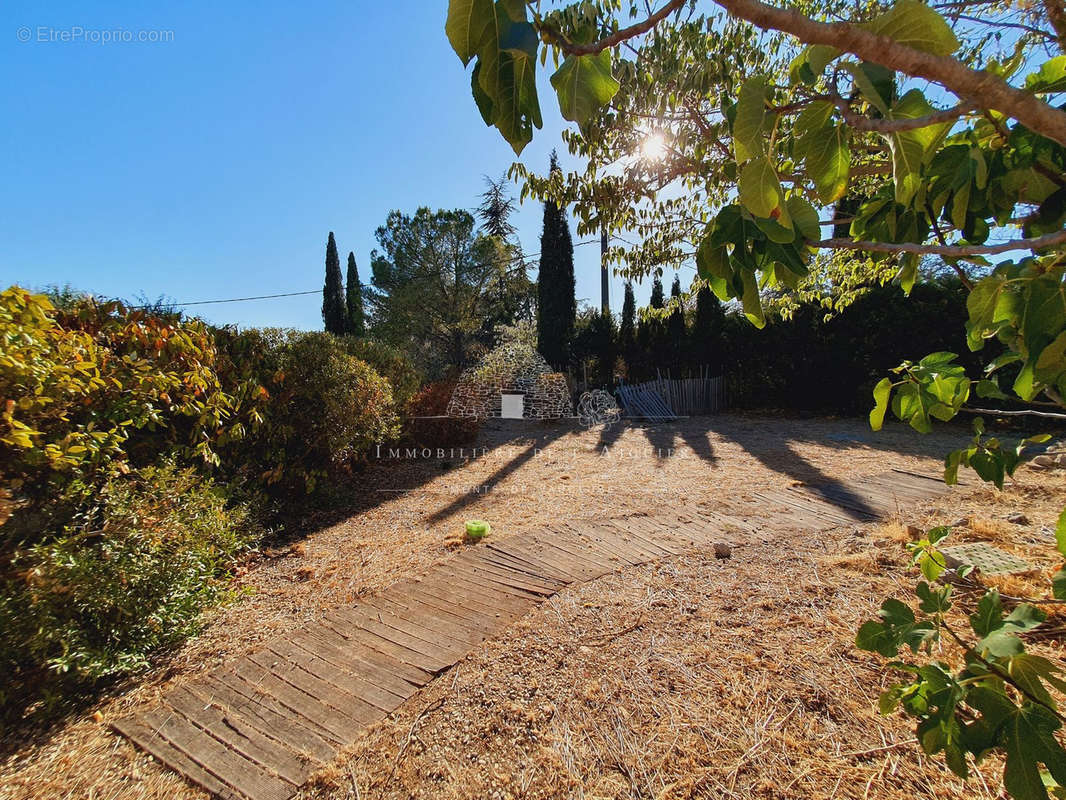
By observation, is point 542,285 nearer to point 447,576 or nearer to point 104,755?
point 447,576

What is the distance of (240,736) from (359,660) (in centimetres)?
49

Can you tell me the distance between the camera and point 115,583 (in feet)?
6.47

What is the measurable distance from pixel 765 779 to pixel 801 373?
1016cm

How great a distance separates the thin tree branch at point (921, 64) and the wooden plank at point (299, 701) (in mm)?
2295

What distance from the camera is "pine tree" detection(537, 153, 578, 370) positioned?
12562 millimetres

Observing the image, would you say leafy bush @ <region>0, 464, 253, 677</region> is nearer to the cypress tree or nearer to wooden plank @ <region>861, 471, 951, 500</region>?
wooden plank @ <region>861, 471, 951, 500</region>

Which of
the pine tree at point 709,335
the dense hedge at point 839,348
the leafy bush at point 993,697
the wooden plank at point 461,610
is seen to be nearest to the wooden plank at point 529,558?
the wooden plank at point 461,610

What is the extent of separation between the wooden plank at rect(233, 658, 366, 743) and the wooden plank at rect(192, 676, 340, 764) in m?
0.03

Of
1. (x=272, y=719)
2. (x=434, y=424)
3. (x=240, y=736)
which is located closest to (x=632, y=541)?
(x=272, y=719)

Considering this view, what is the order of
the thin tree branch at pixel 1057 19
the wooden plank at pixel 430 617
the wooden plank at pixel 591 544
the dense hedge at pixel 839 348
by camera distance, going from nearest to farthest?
the thin tree branch at pixel 1057 19
the wooden plank at pixel 430 617
the wooden plank at pixel 591 544
the dense hedge at pixel 839 348

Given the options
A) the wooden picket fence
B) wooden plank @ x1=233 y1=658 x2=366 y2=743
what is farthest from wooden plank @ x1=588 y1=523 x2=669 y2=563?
the wooden picket fence

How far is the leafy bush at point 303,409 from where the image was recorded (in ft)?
12.4

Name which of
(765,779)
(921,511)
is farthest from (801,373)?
(765,779)

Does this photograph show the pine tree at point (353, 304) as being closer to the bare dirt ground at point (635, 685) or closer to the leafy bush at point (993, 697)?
the bare dirt ground at point (635, 685)
